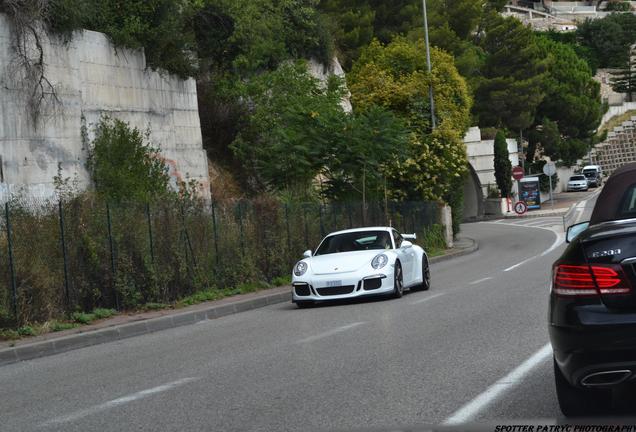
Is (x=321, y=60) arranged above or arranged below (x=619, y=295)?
above

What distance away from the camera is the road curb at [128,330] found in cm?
1430

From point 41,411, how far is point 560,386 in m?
4.42

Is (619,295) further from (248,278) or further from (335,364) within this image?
(248,278)

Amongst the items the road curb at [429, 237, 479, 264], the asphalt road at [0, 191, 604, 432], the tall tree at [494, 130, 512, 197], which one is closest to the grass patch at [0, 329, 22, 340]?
the asphalt road at [0, 191, 604, 432]

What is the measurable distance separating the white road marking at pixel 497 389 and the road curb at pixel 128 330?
691 centimetres

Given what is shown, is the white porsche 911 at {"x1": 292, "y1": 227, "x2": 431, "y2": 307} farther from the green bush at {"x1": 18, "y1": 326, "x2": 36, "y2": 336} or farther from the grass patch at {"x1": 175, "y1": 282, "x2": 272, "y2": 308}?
the green bush at {"x1": 18, "y1": 326, "x2": 36, "y2": 336}

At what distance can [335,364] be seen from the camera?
10.7m

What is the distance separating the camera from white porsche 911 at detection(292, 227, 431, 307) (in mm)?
19062

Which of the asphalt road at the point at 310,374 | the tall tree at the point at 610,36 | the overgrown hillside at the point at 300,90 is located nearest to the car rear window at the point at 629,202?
the asphalt road at the point at 310,374

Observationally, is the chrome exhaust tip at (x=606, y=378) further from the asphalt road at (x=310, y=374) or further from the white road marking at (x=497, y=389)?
the white road marking at (x=497, y=389)

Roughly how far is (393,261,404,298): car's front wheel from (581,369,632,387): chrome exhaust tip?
517 inches

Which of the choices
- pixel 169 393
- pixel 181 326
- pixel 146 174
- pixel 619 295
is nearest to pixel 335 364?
pixel 169 393

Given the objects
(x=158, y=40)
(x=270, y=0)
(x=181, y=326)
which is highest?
(x=270, y=0)

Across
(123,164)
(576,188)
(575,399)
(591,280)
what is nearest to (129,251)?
(123,164)
